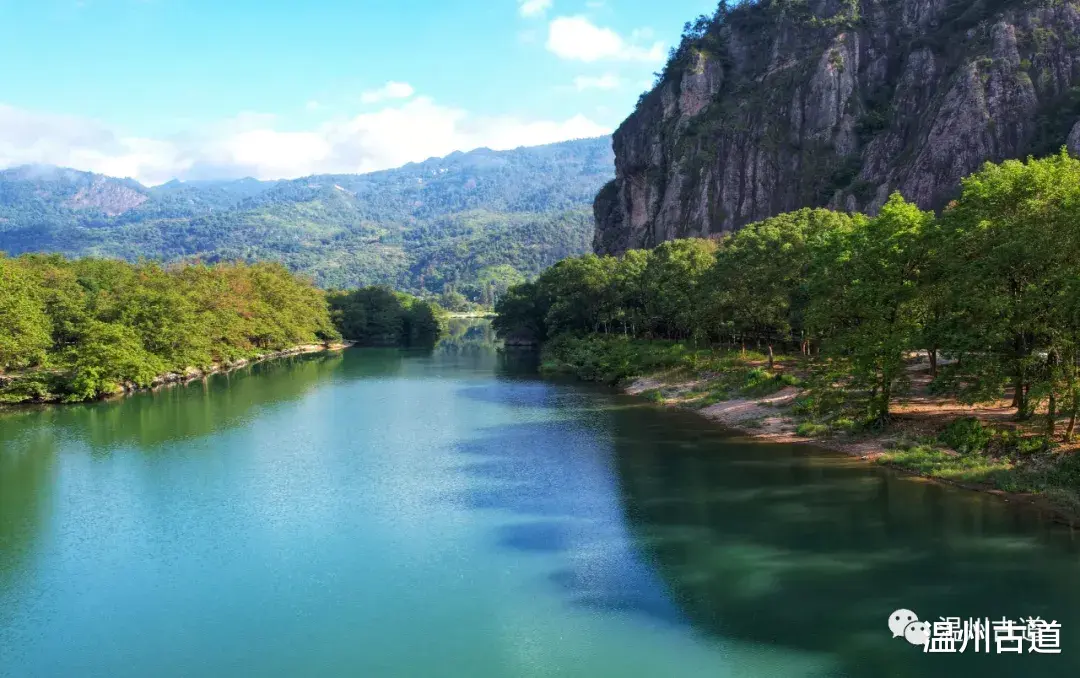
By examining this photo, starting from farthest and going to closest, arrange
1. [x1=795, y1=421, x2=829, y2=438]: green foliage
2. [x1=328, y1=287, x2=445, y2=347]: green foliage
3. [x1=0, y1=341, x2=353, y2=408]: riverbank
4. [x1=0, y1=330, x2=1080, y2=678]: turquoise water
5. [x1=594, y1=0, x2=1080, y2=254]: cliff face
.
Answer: [x1=328, y1=287, x2=445, y2=347]: green foliage, [x1=594, y1=0, x2=1080, y2=254]: cliff face, [x1=0, y1=341, x2=353, y2=408]: riverbank, [x1=795, y1=421, x2=829, y2=438]: green foliage, [x1=0, y1=330, x2=1080, y2=678]: turquoise water

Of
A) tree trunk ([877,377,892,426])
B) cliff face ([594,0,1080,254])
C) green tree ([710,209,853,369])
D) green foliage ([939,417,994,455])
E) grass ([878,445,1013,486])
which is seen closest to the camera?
grass ([878,445,1013,486])

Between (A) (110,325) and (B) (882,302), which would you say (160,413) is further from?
(B) (882,302)

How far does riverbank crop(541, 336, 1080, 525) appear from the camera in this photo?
28.5 m

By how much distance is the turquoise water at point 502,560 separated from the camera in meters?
19.1

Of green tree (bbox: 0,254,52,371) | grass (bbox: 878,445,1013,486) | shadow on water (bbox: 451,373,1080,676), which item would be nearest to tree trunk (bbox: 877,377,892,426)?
grass (bbox: 878,445,1013,486)

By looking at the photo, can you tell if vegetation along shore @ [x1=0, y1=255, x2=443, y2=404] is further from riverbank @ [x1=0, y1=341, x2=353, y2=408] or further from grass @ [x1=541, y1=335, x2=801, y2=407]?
grass @ [x1=541, y1=335, x2=801, y2=407]

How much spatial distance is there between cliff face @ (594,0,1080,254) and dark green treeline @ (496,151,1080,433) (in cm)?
4017

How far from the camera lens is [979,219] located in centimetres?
3259

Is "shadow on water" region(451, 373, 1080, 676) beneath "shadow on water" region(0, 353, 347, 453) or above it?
beneath

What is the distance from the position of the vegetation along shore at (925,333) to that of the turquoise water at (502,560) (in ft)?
11.3

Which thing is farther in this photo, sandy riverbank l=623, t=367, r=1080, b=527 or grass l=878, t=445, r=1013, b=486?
grass l=878, t=445, r=1013, b=486

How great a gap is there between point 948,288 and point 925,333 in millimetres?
2270

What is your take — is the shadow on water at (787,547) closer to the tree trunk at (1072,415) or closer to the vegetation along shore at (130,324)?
the tree trunk at (1072,415)

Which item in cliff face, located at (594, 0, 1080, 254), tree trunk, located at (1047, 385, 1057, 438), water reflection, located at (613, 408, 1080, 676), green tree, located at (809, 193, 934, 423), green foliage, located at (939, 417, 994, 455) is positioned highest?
A: cliff face, located at (594, 0, 1080, 254)
